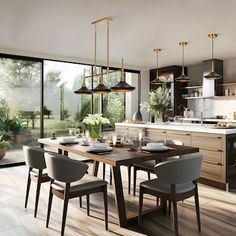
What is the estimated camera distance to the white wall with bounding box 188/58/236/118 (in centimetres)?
673

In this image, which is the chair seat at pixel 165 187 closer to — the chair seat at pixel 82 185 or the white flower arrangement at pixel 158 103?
the chair seat at pixel 82 185

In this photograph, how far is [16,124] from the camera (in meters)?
5.64

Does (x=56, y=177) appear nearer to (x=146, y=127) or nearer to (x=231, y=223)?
(x=231, y=223)

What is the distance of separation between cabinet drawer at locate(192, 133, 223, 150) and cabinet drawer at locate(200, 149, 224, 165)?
68 mm

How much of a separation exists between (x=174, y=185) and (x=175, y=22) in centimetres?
246

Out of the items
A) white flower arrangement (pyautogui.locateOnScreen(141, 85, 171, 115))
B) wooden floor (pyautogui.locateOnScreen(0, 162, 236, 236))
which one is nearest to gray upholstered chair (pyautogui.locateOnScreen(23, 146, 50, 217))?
wooden floor (pyautogui.locateOnScreen(0, 162, 236, 236))

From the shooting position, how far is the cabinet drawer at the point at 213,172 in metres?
4.08

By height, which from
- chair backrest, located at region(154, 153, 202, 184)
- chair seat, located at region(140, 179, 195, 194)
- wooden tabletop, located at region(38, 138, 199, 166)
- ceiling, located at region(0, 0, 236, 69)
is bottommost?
chair seat, located at region(140, 179, 195, 194)

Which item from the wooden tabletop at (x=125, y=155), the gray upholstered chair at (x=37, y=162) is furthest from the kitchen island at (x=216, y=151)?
the gray upholstered chair at (x=37, y=162)

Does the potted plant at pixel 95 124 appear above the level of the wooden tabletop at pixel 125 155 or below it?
above

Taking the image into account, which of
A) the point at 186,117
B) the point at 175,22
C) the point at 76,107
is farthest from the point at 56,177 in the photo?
the point at 186,117

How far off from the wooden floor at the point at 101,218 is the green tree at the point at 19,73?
2547 millimetres

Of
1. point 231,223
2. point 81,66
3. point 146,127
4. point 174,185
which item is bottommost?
point 231,223

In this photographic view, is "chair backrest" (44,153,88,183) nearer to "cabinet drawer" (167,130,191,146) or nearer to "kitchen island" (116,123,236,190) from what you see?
"kitchen island" (116,123,236,190)
